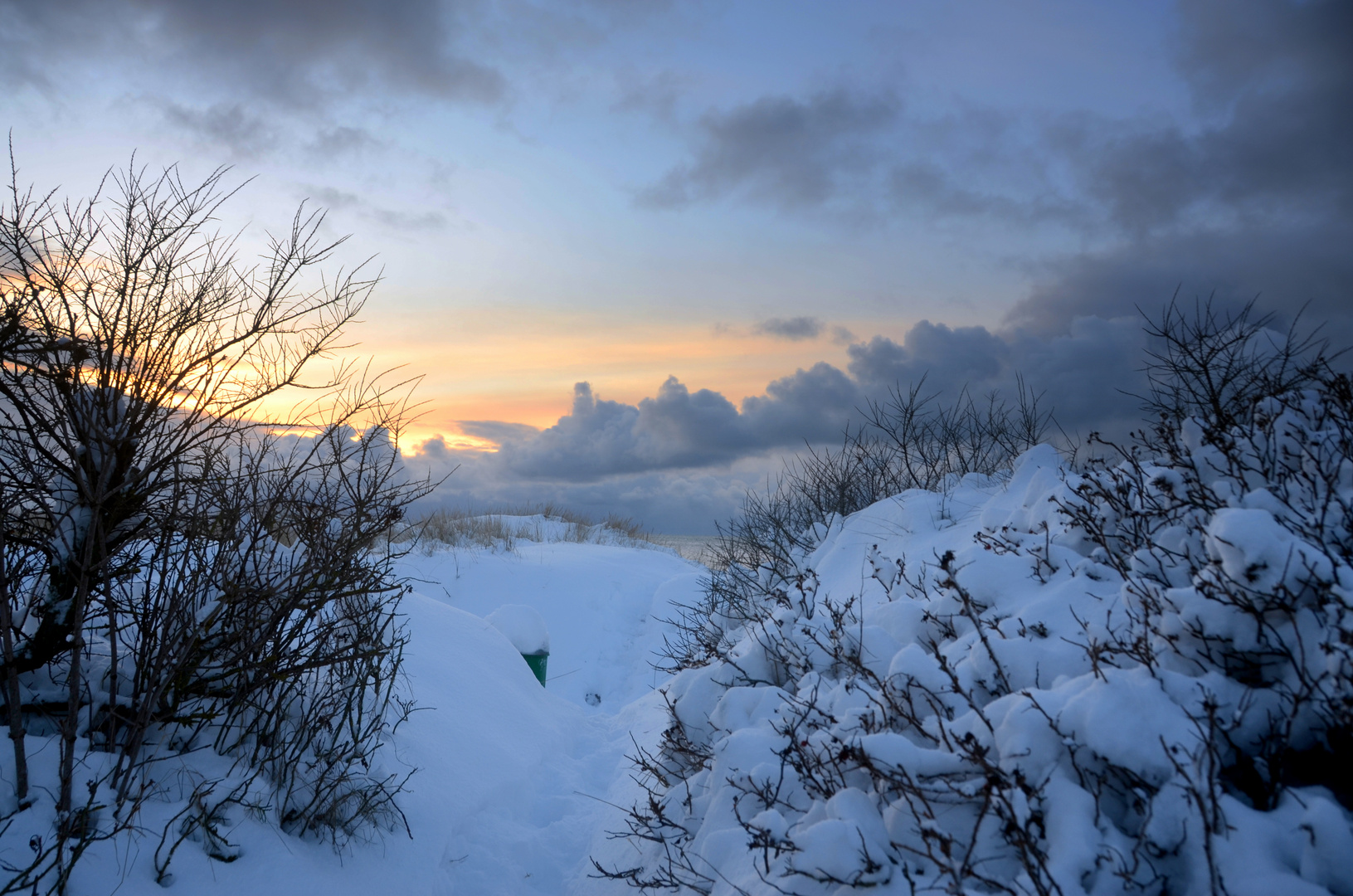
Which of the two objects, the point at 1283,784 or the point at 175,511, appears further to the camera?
Result: the point at 175,511

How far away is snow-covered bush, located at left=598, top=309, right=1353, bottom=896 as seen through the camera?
2.17m

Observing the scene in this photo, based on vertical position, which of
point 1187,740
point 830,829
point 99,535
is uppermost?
point 99,535

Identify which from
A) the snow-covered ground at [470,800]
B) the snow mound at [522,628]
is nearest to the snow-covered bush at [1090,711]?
the snow-covered ground at [470,800]

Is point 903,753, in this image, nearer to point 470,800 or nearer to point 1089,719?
point 1089,719

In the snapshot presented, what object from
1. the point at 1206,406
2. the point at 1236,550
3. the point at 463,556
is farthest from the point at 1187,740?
the point at 463,556

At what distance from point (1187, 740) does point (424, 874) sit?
426 cm

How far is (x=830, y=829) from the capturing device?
8.48 feet

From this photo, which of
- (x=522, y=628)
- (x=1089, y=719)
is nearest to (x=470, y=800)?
(x=522, y=628)

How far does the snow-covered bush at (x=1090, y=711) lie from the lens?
7.13ft

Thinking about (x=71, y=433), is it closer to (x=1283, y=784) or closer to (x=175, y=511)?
(x=175, y=511)

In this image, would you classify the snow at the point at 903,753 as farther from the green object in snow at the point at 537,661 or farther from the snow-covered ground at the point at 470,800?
the green object in snow at the point at 537,661

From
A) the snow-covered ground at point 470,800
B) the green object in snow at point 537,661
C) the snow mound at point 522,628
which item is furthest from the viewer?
the green object in snow at point 537,661

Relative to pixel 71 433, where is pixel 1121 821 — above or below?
below

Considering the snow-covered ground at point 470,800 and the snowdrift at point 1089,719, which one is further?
the snow-covered ground at point 470,800
